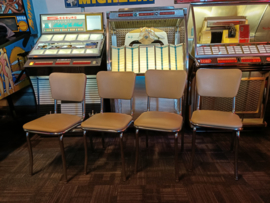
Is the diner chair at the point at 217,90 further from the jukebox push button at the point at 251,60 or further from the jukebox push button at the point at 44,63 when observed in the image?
the jukebox push button at the point at 44,63

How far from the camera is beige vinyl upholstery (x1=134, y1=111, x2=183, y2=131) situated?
1.84 m

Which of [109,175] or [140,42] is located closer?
[109,175]

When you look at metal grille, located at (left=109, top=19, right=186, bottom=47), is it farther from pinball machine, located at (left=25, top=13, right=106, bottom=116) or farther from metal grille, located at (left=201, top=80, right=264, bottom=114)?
metal grille, located at (left=201, top=80, right=264, bottom=114)

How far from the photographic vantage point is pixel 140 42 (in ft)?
9.58

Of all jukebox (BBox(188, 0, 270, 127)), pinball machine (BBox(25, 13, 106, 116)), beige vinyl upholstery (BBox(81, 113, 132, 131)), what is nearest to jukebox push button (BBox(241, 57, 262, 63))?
jukebox (BBox(188, 0, 270, 127))

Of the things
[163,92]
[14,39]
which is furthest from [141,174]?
[14,39]

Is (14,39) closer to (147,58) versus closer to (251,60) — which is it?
(147,58)

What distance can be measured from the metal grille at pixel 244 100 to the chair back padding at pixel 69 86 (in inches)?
68.4

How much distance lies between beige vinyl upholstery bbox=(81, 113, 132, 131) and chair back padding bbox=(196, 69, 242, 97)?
957 mm

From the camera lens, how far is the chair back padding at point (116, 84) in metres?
2.19

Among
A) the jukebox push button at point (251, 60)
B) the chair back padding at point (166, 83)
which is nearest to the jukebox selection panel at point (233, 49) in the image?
the jukebox push button at point (251, 60)

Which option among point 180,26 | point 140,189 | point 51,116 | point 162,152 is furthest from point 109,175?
point 180,26

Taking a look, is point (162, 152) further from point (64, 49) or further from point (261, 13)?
point (261, 13)

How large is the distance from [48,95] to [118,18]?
4.96ft
